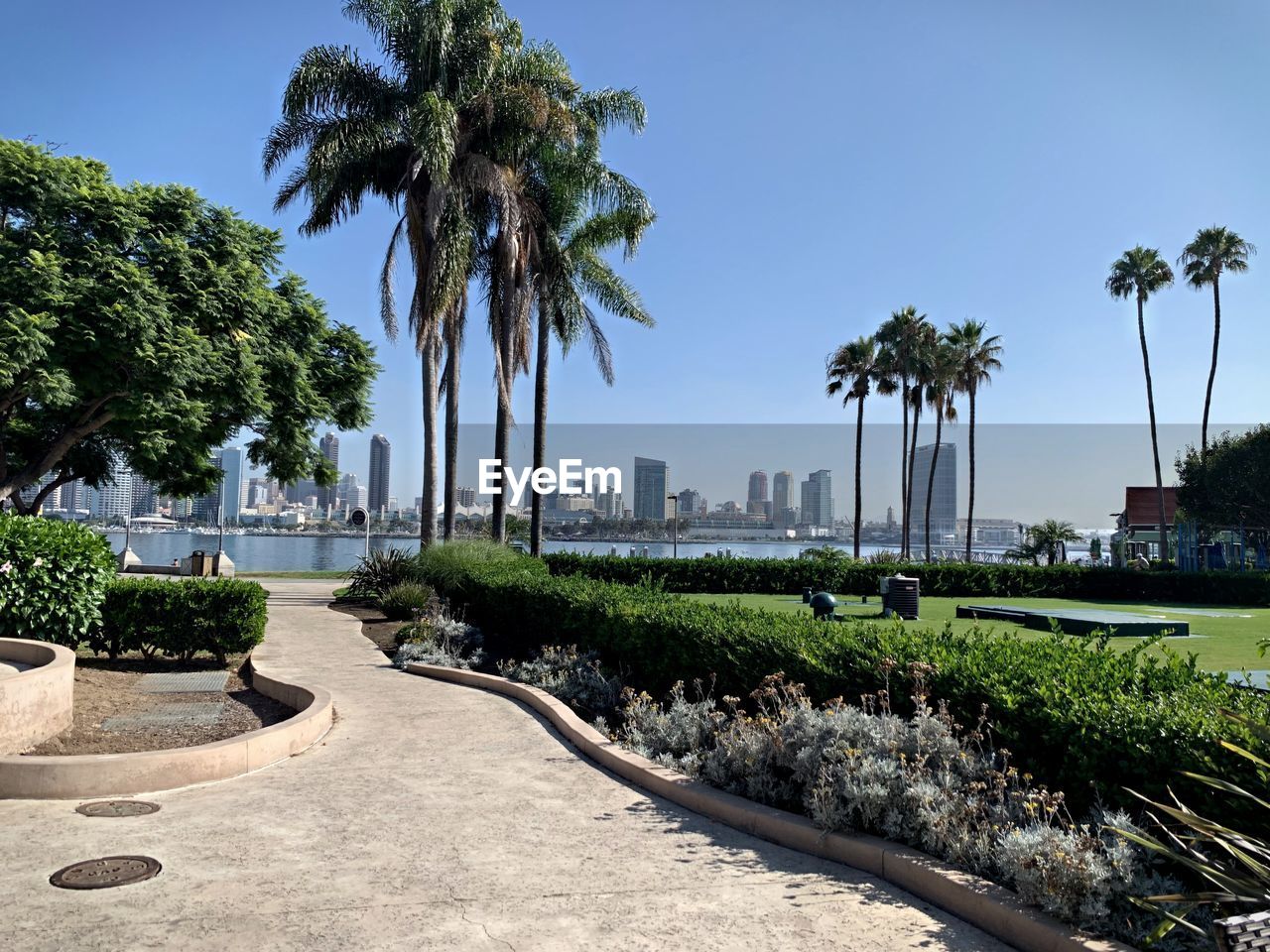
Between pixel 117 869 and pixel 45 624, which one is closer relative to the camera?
pixel 117 869

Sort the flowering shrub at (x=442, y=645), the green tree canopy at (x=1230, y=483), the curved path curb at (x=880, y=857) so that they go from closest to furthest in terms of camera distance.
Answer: the curved path curb at (x=880, y=857) → the flowering shrub at (x=442, y=645) → the green tree canopy at (x=1230, y=483)

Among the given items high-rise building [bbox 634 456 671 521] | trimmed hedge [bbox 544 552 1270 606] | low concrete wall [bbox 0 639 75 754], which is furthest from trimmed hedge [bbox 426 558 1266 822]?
high-rise building [bbox 634 456 671 521]

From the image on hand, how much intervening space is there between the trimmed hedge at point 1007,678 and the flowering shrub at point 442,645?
2562 mm

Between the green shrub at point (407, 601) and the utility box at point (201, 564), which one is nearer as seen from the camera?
the green shrub at point (407, 601)

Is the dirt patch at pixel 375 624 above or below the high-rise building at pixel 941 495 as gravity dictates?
below

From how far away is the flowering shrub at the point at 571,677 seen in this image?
833 cm

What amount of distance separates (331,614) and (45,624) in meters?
8.41

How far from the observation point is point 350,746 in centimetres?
696

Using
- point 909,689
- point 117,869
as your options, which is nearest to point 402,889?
point 117,869

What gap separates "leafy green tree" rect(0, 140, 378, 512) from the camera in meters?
14.9

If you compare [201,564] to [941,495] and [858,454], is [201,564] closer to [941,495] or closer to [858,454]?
[858,454]

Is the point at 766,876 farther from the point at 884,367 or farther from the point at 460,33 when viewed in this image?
the point at 884,367

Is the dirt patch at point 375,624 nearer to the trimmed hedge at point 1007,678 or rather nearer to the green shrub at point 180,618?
the green shrub at point 180,618

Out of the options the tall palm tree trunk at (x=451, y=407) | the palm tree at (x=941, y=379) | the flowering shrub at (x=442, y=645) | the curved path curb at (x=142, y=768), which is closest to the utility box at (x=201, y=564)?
the tall palm tree trunk at (x=451, y=407)
